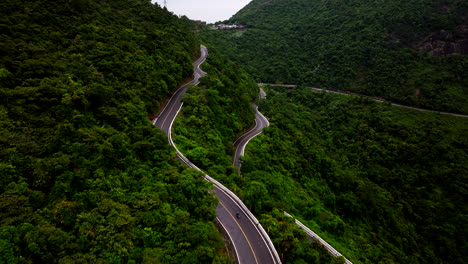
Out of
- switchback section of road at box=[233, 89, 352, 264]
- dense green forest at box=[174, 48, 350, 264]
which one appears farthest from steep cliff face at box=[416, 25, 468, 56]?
dense green forest at box=[174, 48, 350, 264]

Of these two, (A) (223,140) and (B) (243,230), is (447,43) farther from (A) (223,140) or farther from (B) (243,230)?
(B) (243,230)

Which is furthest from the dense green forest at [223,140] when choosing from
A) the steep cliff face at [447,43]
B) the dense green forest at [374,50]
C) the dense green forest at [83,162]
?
the steep cliff face at [447,43]

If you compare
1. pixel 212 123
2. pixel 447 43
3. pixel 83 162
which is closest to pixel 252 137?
pixel 212 123

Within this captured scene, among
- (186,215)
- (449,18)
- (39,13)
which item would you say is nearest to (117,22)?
(39,13)

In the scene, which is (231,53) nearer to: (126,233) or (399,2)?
(399,2)

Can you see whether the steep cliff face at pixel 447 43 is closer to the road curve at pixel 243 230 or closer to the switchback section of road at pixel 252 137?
the switchback section of road at pixel 252 137
